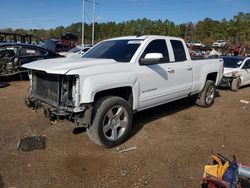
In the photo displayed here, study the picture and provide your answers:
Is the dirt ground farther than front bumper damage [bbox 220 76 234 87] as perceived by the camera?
No

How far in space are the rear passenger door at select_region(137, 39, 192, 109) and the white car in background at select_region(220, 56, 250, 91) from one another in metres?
5.09

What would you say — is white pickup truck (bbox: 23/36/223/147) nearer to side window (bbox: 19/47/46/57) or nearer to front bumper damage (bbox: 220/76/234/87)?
front bumper damage (bbox: 220/76/234/87)

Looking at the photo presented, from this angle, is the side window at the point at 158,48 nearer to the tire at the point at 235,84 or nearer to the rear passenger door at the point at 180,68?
the rear passenger door at the point at 180,68

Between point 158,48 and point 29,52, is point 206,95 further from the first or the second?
point 29,52

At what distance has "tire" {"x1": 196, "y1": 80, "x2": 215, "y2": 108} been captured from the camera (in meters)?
7.50

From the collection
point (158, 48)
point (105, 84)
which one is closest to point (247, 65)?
point (158, 48)

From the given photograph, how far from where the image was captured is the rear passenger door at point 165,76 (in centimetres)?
523

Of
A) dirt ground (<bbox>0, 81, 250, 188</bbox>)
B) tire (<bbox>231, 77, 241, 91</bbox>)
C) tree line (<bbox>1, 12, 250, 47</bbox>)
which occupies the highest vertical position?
tree line (<bbox>1, 12, 250, 47</bbox>)

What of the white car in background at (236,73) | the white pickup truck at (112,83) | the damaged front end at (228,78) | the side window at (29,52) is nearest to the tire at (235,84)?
the white car in background at (236,73)

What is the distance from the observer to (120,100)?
4652 mm

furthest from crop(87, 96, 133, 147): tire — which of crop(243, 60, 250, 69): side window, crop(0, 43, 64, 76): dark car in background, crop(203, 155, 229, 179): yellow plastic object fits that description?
crop(243, 60, 250, 69): side window

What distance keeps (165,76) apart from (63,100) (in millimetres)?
2306

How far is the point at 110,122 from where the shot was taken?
4629 mm

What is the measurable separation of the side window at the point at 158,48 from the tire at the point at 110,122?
1.19 m
